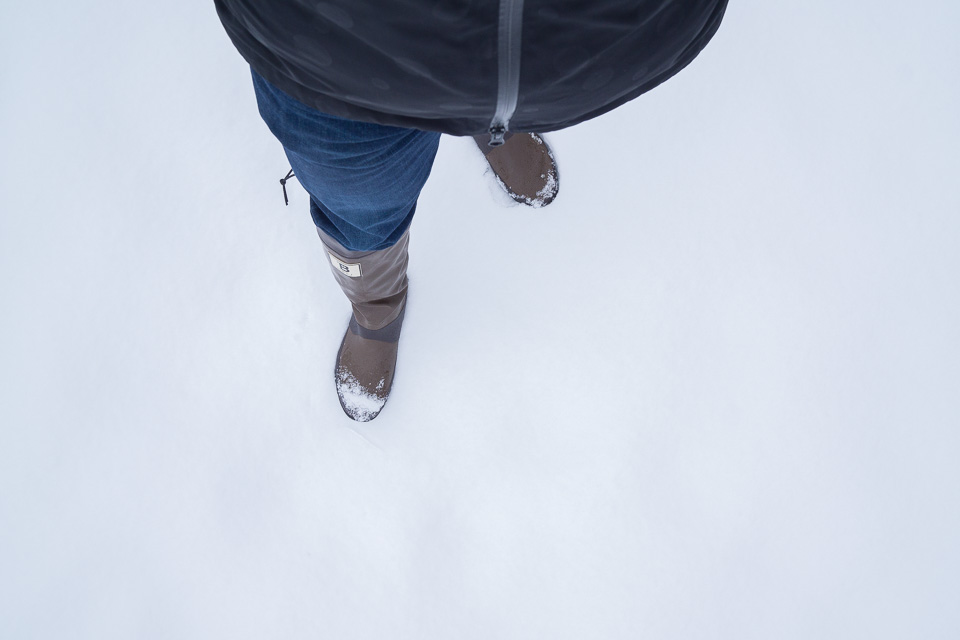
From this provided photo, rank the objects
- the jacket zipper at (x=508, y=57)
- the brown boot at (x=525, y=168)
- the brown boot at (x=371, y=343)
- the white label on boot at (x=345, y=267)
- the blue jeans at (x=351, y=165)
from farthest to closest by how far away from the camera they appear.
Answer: the brown boot at (x=525, y=168) → the brown boot at (x=371, y=343) → the white label on boot at (x=345, y=267) → the blue jeans at (x=351, y=165) → the jacket zipper at (x=508, y=57)

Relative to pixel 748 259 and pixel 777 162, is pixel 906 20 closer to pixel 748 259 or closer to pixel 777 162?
pixel 777 162

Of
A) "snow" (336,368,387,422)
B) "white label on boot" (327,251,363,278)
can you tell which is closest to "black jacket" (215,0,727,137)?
"white label on boot" (327,251,363,278)

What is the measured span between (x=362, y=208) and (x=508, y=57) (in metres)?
0.36

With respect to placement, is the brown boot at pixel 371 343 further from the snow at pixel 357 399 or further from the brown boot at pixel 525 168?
the brown boot at pixel 525 168

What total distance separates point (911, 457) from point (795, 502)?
252 mm

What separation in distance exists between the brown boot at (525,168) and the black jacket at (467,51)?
71 cm

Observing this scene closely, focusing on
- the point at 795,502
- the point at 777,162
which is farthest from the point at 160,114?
the point at 795,502

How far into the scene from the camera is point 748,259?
1.22 m

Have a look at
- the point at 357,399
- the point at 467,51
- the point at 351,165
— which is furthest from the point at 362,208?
the point at 357,399

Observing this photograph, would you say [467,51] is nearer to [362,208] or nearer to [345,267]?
[362,208]

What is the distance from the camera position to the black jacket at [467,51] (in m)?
0.37

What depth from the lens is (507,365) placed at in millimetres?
1157

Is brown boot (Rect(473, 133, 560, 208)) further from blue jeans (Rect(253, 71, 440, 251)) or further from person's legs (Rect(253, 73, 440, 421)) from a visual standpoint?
blue jeans (Rect(253, 71, 440, 251))

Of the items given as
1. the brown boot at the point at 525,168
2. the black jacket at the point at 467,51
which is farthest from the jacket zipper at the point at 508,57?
the brown boot at the point at 525,168
